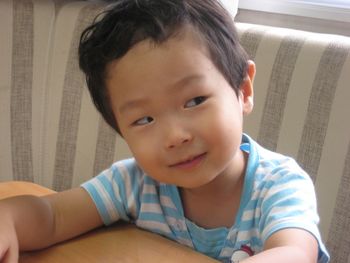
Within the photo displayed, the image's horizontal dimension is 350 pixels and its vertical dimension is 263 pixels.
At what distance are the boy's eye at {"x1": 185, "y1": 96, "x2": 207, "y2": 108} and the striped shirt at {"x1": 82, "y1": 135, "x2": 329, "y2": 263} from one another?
0.57ft

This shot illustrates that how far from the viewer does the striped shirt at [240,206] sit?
0.77 metres

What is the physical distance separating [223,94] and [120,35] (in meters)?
0.17

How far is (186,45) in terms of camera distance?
30.8 inches

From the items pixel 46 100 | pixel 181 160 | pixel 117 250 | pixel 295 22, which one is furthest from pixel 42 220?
pixel 295 22

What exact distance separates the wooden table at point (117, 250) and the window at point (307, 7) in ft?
3.01

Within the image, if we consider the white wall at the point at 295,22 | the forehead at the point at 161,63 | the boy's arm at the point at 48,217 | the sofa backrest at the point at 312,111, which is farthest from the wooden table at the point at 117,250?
the white wall at the point at 295,22

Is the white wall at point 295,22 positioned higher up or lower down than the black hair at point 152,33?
lower down

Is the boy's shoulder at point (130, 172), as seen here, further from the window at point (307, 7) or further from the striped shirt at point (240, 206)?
the window at point (307, 7)

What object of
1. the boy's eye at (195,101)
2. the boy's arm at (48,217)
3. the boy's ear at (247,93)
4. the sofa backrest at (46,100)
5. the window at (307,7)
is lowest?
the sofa backrest at (46,100)

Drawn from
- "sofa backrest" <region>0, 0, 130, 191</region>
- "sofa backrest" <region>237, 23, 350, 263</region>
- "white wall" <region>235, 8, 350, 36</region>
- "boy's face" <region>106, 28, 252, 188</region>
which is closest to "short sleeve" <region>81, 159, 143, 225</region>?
"boy's face" <region>106, 28, 252, 188</region>

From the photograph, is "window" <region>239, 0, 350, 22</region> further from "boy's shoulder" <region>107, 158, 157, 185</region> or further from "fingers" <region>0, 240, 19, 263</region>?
"fingers" <region>0, 240, 19, 263</region>

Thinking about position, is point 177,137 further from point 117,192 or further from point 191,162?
point 117,192

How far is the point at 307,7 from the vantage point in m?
1.57

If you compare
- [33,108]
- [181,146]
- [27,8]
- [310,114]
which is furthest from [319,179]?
[27,8]
